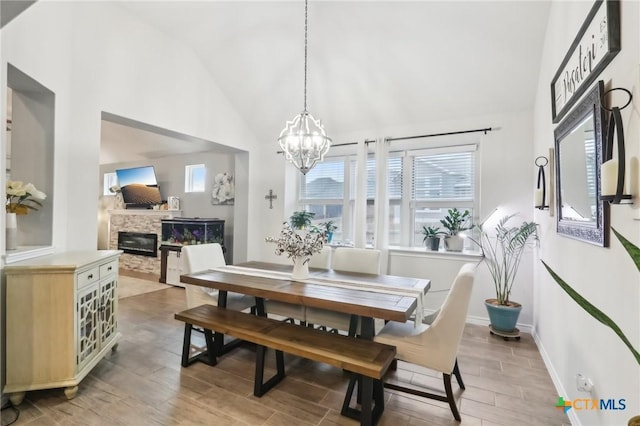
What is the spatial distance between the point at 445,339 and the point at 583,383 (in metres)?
0.76

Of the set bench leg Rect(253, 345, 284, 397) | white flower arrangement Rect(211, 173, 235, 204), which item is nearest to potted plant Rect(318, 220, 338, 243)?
white flower arrangement Rect(211, 173, 235, 204)

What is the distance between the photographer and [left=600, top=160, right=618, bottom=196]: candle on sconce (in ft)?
4.11

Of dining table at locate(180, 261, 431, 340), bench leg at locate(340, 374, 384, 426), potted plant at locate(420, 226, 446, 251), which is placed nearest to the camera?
bench leg at locate(340, 374, 384, 426)

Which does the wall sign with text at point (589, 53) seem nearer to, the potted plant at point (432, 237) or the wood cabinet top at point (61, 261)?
the potted plant at point (432, 237)

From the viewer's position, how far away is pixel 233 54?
3.95m

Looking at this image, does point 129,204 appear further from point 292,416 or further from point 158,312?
point 292,416

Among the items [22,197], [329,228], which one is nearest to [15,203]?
[22,197]

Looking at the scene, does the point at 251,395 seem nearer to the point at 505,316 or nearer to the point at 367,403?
the point at 367,403

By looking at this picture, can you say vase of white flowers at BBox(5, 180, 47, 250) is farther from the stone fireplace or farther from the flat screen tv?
the flat screen tv

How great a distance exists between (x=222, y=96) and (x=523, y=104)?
12.8ft

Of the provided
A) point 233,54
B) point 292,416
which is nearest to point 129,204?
point 233,54

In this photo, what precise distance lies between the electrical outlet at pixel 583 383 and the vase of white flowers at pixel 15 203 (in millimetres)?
3784

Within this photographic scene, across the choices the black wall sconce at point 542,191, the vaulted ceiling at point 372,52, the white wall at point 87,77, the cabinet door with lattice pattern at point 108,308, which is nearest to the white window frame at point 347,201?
the vaulted ceiling at point 372,52

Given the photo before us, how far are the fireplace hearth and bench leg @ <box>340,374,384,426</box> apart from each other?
5.51 meters
